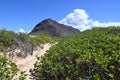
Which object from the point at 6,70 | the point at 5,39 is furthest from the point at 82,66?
the point at 5,39

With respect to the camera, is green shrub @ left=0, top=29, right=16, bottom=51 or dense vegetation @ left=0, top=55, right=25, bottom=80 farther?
green shrub @ left=0, top=29, right=16, bottom=51

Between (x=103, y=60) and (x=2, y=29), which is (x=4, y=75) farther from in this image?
(x=2, y=29)

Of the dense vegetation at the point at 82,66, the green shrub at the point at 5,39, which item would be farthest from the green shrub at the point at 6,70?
the green shrub at the point at 5,39

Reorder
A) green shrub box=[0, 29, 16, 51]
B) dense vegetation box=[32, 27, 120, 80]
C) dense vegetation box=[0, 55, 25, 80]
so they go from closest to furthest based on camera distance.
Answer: dense vegetation box=[0, 55, 25, 80]
dense vegetation box=[32, 27, 120, 80]
green shrub box=[0, 29, 16, 51]

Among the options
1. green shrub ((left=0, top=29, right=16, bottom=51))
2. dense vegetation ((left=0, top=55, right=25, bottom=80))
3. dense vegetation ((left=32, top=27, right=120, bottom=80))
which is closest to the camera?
dense vegetation ((left=0, top=55, right=25, bottom=80))

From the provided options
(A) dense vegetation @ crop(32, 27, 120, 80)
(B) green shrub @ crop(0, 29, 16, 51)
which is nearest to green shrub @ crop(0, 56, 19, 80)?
(A) dense vegetation @ crop(32, 27, 120, 80)

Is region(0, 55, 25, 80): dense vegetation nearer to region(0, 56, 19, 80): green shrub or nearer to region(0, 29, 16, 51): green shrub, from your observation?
region(0, 56, 19, 80): green shrub

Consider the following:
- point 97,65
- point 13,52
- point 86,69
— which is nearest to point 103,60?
point 97,65

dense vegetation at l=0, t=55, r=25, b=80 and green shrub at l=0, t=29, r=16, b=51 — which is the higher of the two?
green shrub at l=0, t=29, r=16, b=51

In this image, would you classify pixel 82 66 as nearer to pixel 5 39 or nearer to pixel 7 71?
pixel 7 71

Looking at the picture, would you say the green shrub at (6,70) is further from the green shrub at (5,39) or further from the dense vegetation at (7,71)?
the green shrub at (5,39)

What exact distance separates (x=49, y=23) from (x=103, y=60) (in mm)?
83006

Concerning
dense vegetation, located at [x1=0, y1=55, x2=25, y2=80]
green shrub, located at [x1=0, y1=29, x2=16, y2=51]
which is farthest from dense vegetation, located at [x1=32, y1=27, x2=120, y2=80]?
→ green shrub, located at [x1=0, y1=29, x2=16, y2=51]

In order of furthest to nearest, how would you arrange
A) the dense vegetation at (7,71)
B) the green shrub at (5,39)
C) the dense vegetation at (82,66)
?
1. the green shrub at (5,39)
2. the dense vegetation at (82,66)
3. the dense vegetation at (7,71)
